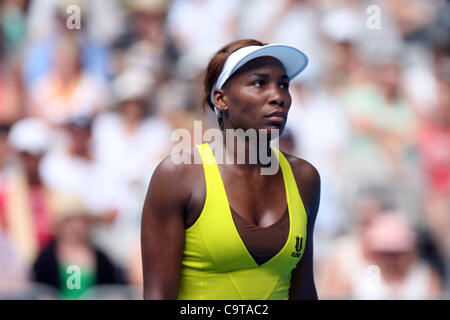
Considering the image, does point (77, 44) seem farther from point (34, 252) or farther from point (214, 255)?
point (214, 255)

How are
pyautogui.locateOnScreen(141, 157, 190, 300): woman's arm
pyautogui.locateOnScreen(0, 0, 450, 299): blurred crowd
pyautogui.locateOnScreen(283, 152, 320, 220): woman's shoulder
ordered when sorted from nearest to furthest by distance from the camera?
pyautogui.locateOnScreen(141, 157, 190, 300): woman's arm
pyautogui.locateOnScreen(283, 152, 320, 220): woman's shoulder
pyautogui.locateOnScreen(0, 0, 450, 299): blurred crowd

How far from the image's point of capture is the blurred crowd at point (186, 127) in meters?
4.88

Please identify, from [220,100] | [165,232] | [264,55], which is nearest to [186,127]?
[220,100]

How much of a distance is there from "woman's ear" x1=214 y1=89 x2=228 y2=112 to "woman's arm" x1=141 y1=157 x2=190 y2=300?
0.33 meters

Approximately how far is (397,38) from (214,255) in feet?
13.4

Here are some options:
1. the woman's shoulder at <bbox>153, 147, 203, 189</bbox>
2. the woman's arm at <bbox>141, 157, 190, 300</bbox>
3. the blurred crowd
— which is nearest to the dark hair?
the woman's shoulder at <bbox>153, 147, 203, 189</bbox>

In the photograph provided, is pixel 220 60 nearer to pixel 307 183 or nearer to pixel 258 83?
pixel 258 83

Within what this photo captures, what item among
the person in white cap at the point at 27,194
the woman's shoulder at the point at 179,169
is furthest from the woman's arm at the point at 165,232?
the person in white cap at the point at 27,194

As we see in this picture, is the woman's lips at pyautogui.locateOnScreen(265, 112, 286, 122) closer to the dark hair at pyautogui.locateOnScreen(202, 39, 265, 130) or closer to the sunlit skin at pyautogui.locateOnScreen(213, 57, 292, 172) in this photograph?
the sunlit skin at pyautogui.locateOnScreen(213, 57, 292, 172)

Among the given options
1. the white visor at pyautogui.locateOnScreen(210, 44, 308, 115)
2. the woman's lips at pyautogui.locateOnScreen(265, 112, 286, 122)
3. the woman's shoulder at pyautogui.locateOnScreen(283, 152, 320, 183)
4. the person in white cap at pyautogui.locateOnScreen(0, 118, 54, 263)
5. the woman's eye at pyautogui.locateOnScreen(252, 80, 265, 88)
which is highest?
the white visor at pyautogui.locateOnScreen(210, 44, 308, 115)

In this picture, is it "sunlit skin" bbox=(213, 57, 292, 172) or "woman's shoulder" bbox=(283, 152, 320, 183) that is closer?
"sunlit skin" bbox=(213, 57, 292, 172)

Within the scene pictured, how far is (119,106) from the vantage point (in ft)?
17.3

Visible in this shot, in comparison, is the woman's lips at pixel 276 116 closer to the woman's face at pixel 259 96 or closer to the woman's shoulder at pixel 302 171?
the woman's face at pixel 259 96

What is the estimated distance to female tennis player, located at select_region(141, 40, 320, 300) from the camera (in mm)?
2039
